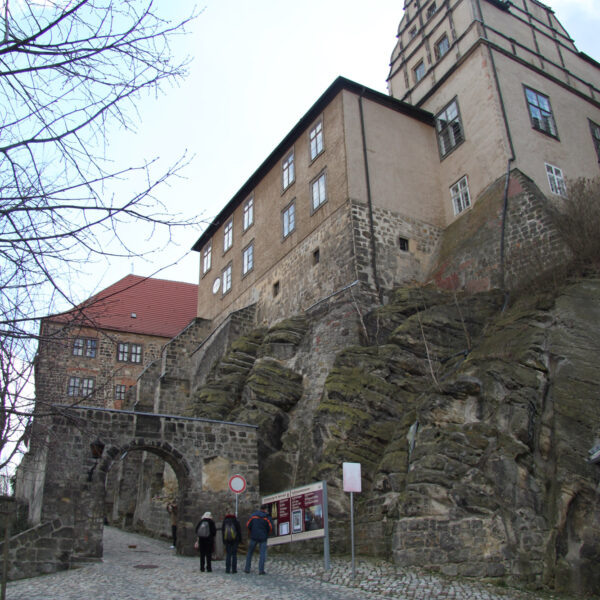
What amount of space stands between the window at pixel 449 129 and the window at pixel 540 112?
8.05 ft

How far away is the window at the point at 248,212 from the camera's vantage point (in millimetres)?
26852

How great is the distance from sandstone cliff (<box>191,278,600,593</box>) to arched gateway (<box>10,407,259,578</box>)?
4.23ft

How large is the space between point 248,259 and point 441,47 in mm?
11769

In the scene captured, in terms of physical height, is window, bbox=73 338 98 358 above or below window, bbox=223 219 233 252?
below

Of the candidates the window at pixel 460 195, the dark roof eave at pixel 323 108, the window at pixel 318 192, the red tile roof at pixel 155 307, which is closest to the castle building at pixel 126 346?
the red tile roof at pixel 155 307

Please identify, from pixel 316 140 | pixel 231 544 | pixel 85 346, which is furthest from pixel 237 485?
pixel 316 140

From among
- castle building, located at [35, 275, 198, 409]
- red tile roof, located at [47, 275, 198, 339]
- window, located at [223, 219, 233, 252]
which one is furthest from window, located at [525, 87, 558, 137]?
red tile roof, located at [47, 275, 198, 339]

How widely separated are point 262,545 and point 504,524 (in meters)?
4.32

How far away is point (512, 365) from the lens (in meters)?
11.7

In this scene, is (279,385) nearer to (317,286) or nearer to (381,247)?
(317,286)

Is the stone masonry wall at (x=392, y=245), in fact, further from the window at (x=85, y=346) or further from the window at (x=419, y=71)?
the window at (x=85, y=346)

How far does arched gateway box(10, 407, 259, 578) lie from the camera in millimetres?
12398

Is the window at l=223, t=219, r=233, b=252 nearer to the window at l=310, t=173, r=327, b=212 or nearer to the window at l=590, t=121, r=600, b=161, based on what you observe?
the window at l=310, t=173, r=327, b=212

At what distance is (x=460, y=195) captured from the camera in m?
21.2
